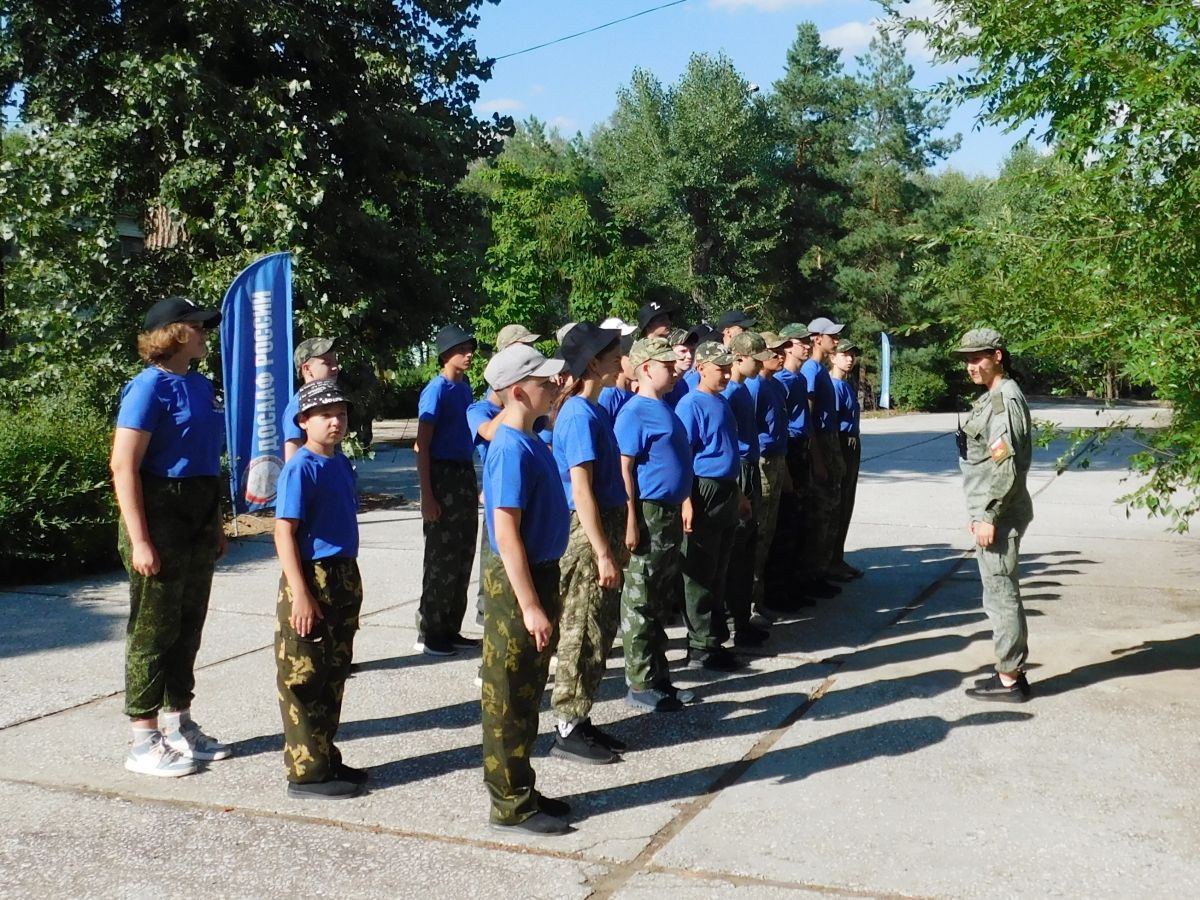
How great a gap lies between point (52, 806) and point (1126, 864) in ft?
12.8

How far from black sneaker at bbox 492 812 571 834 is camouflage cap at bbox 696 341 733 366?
284 centimetres

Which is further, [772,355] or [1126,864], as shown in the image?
[772,355]

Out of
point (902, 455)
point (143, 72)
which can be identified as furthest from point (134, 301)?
point (902, 455)

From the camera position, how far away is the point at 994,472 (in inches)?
228

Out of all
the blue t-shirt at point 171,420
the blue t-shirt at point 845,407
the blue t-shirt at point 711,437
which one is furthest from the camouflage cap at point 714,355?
the blue t-shirt at point 845,407

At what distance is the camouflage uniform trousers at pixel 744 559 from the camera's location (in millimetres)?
7008

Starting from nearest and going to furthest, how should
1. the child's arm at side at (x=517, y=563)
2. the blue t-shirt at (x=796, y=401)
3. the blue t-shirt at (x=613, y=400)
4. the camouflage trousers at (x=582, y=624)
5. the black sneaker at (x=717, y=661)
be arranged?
the child's arm at side at (x=517, y=563) < the camouflage trousers at (x=582, y=624) < the blue t-shirt at (x=613, y=400) < the black sneaker at (x=717, y=661) < the blue t-shirt at (x=796, y=401)

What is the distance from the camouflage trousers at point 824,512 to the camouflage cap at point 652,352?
3.03 metres

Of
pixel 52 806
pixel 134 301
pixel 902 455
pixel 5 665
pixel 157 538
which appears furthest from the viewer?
pixel 902 455

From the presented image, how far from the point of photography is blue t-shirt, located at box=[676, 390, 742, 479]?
6465mm

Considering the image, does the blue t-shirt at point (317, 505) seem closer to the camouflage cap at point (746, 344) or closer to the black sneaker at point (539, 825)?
the black sneaker at point (539, 825)

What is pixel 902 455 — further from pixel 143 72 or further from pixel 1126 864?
pixel 1126 864

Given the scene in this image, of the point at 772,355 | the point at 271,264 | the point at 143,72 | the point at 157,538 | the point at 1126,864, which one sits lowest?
Answer: the point at 1126,864

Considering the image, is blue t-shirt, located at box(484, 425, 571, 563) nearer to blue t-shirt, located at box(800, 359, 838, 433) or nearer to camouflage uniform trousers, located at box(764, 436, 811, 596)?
camouflage uniform trousers, located at box(764, 436, 811, 596)
